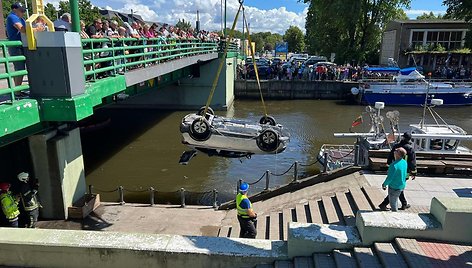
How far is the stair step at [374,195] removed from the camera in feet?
29.9

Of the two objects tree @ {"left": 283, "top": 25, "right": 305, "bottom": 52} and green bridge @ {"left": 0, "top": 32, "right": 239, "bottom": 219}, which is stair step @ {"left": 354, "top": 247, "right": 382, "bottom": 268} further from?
tree @ {"left": 283, "top": 25, "right": 305, "bottom": 52}

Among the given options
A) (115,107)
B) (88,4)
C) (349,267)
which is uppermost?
(88,4)

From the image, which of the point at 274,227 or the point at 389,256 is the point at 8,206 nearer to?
the point at 274,227

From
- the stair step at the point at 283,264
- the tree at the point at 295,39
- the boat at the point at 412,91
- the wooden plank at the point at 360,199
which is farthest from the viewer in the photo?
the tree at the point at 295,39

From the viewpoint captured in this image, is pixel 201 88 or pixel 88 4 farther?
pixel 88 4

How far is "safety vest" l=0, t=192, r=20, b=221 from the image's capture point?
858 centimetres

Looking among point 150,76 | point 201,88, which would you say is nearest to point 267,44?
point 201,88

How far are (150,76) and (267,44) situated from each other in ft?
466

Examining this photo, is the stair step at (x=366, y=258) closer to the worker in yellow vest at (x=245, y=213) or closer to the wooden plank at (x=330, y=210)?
the worker in yellow vest at (x=245, y=213)

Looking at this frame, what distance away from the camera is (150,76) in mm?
14219

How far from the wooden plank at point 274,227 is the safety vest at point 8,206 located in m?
6.06

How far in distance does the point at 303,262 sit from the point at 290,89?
34.7 metres

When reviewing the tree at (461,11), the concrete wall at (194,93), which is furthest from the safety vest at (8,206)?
the tree at (461,11)

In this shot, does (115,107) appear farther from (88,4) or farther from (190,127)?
(88,4)
